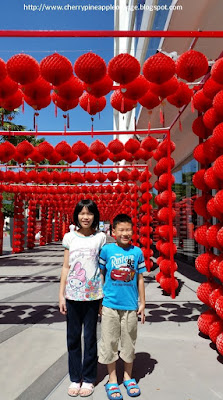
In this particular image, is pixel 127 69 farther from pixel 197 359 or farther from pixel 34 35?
pixel 197 359

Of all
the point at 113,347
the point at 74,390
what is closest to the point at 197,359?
the point at 113,347

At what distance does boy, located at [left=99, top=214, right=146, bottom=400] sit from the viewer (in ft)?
8.84

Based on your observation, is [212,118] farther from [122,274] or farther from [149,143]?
[149,143]

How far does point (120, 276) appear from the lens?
107 inches

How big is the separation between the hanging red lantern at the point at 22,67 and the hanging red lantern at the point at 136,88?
111 cm

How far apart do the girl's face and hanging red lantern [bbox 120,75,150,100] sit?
190cm

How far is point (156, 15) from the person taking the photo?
8914mm

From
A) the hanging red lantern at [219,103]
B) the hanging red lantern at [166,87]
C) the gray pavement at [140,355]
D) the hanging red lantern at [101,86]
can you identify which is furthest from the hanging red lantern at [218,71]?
the gray pavement at [140,355]

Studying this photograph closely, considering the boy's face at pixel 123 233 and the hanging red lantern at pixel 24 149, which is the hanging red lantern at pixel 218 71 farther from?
the hanging red lantern at pixel 24 149

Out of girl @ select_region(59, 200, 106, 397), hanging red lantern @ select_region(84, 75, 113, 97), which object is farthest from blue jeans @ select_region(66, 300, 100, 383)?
hanging red lantern @ select_region(84, 75, 113, 97)

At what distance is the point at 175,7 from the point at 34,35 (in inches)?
143

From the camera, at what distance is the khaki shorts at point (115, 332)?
8.83ft

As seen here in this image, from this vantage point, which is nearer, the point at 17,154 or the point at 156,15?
the point at 17,154

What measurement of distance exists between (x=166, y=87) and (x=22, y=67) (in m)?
1.77
